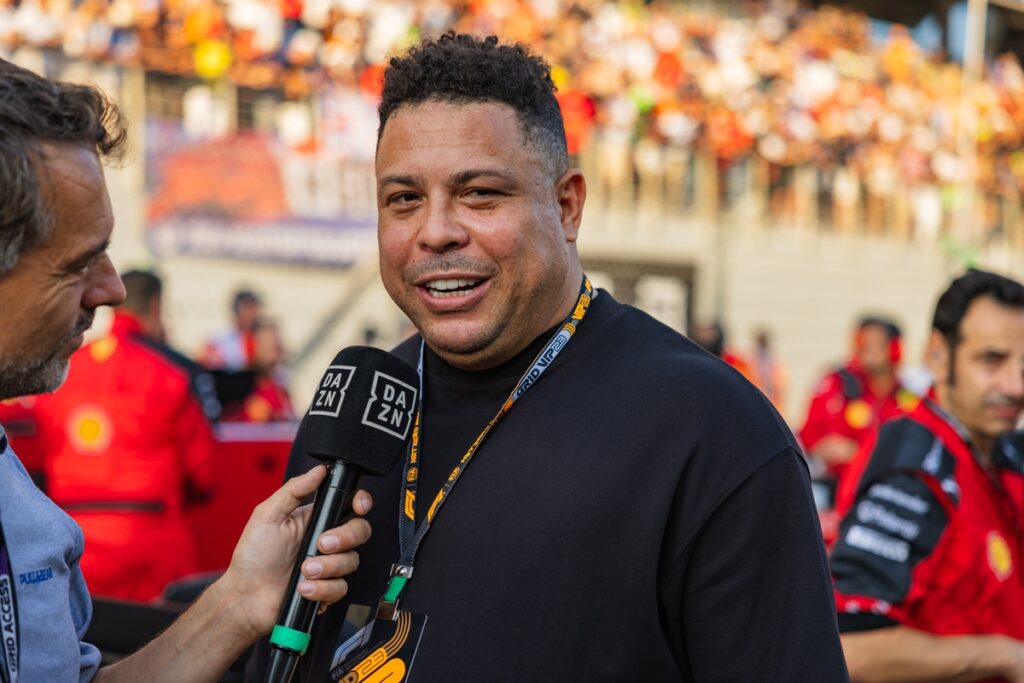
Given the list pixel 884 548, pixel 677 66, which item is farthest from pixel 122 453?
pixel 677 66

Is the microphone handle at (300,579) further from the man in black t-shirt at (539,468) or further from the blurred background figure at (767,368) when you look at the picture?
the blurred background figure at (767,368)

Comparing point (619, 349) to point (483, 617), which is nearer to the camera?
point (483, 617)

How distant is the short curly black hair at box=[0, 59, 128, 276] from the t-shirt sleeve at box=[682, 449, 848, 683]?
0.95m

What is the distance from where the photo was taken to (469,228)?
1.69m

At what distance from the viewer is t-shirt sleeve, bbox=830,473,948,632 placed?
2.54 m

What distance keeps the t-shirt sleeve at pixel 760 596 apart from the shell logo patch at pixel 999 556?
1.23 m

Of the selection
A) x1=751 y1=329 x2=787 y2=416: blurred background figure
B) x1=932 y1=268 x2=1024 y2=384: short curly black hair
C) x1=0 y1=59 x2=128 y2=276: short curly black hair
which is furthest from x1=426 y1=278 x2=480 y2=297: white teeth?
x1=751 y1=329 x2=787 y2=416: blurred background figure

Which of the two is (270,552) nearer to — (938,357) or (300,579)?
(300,579)

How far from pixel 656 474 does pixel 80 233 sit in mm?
830

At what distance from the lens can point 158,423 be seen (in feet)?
15.6

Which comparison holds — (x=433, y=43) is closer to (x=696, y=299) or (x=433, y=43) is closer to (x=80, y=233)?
(x=80, y=233)

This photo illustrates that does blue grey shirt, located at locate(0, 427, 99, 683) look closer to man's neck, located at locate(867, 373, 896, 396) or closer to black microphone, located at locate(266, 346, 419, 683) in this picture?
black microphone, located at locate(266, 346, 419, 683)

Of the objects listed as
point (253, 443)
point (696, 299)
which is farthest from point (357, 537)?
point (696, 299)

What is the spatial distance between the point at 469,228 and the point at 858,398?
6463mm
